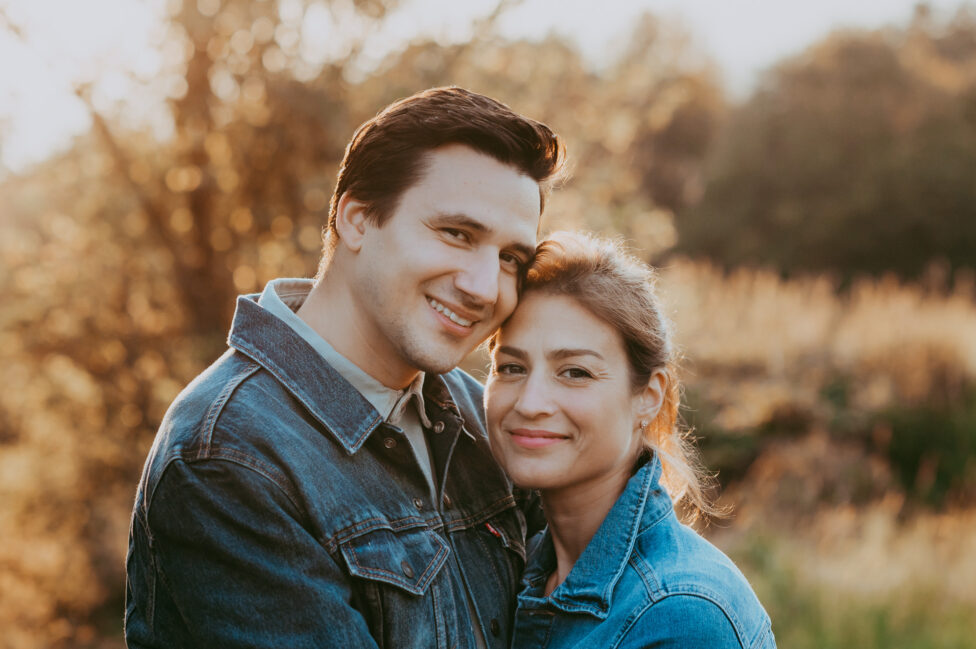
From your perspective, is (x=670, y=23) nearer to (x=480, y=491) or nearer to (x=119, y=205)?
(x=119, y=205)

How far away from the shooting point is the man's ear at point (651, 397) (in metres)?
2.65

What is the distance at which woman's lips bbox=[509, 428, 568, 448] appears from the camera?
2500 millimetres

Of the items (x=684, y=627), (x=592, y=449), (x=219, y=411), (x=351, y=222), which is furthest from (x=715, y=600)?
(x=351, y=222)

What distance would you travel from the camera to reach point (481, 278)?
2.44m

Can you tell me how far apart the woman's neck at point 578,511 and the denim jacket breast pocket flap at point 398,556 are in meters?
0.53

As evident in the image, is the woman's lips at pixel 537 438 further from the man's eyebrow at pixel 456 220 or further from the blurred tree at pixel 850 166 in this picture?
the blurred tree at pixel 850 166

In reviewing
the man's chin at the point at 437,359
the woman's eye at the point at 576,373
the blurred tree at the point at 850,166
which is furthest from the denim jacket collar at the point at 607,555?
the blurred tree at the point at 850,166

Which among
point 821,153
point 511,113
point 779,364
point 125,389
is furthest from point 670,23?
point 511,113

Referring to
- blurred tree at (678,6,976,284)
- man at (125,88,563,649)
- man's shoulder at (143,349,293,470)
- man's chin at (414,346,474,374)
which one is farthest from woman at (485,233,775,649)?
blurred tree at (678,6,976,284)

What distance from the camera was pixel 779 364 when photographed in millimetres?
10227

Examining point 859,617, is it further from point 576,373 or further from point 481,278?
point 481,278

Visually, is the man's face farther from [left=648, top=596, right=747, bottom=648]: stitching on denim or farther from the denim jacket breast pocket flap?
[left=648, top=596, right=747, bottom=648]: stitching on denim

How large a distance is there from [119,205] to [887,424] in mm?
7998

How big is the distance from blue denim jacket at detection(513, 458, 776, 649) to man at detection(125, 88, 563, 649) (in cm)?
14
